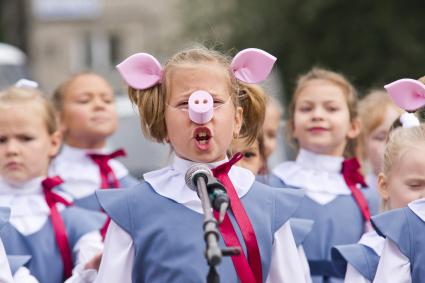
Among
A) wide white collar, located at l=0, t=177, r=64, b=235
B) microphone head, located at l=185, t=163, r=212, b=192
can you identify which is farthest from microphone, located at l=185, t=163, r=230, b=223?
wide white collar, located at l=0, t=177, r=64, b=235

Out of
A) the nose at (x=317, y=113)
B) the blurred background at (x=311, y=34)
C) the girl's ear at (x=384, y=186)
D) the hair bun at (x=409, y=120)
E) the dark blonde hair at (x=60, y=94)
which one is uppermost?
the hair bun at (x=409, y=120)

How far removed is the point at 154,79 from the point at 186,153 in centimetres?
34

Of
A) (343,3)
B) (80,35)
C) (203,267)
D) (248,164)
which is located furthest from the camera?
(80,35)

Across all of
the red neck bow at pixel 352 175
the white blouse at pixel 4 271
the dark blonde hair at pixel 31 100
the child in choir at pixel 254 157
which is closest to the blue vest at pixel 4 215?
the white blouse at pixel 4 271

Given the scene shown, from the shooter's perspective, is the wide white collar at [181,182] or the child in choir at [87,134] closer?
the wide white collar at [181,182]

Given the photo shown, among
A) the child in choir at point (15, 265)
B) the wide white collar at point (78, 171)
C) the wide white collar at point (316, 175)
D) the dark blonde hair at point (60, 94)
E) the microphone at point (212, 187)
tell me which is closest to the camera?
the microphone at point (212, 187)

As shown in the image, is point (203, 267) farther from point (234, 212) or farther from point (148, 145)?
point (148, 145)

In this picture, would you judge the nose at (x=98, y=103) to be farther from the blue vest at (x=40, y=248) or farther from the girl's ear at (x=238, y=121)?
the girl's ear at (x=238, y=121)

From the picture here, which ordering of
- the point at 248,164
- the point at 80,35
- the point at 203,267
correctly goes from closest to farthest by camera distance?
the point at 203,267
the point at 248,164
the point at 80,35

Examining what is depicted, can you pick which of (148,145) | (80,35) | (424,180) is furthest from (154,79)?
(80,35)

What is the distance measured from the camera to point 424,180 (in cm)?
457

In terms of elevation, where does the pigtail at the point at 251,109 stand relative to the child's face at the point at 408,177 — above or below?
above

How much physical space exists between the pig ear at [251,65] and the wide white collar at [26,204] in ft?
4.91

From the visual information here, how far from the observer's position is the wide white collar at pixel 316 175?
6020 millimetres
